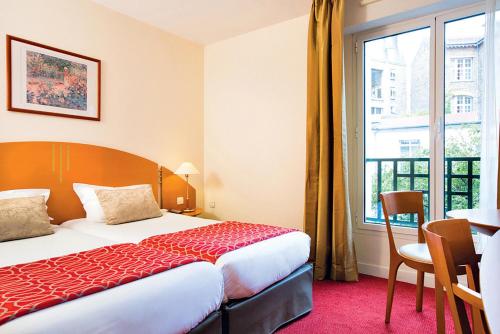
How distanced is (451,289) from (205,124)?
12.1 feet

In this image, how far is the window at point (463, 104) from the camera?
9.02ft

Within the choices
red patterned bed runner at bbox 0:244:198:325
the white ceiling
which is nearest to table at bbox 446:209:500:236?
red patterned bed runner at bbox 0:244:198:325

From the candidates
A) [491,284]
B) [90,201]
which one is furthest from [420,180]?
[90,201]

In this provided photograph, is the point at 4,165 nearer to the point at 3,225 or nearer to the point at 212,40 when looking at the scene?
the point at 3,225

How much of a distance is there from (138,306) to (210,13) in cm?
301

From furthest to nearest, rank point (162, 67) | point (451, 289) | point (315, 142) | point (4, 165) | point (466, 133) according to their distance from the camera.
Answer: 1. point (162, 67)
2. point (315, 142)
3. point (466, 133)
4. point (4, 165)
5. point (451, 289)

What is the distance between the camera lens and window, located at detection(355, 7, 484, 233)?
9.05ft

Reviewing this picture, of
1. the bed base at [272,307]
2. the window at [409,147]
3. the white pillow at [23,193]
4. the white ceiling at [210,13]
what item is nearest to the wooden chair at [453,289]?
the bed base at [272,307]

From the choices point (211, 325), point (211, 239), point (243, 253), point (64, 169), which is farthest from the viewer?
point (64, 169)

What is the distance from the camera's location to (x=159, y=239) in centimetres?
214

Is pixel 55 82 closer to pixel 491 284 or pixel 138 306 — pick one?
pixel 138 306

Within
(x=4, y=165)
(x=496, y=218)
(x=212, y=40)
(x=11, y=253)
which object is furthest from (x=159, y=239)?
(x=212, y=40)

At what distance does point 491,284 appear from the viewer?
696 mm

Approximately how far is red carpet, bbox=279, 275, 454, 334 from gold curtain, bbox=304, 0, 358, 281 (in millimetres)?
225
